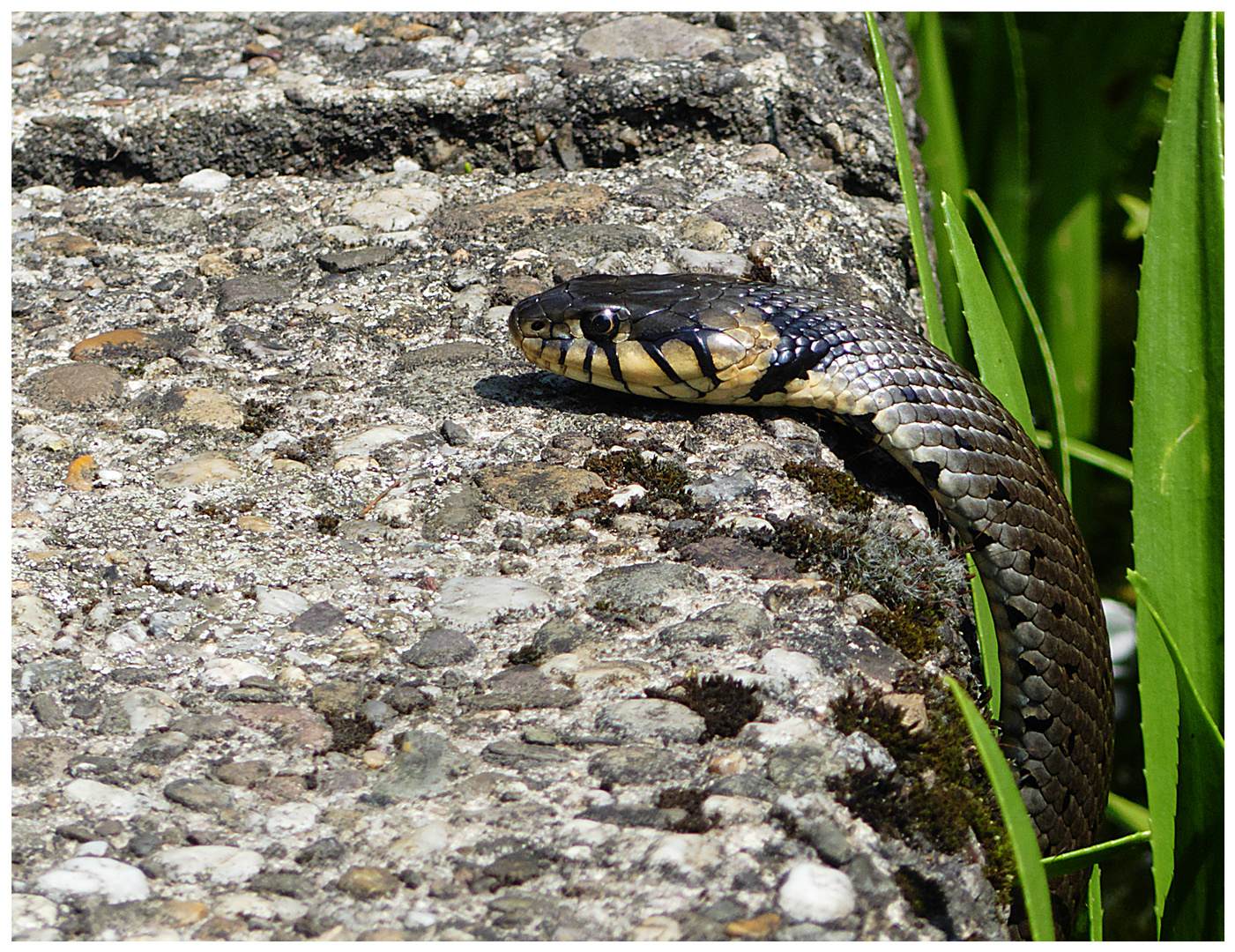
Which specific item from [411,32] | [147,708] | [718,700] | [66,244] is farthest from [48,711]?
[411,32]

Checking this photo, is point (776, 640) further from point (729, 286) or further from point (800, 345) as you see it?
point (729, 286)

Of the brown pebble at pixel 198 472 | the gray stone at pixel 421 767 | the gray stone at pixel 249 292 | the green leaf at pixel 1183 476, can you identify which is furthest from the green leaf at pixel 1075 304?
the gray stone at pixel 421 767

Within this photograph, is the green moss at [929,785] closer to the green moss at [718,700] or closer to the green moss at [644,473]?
the green moss at [718,700]

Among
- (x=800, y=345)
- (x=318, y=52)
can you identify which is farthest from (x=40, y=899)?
(x=318, y=52)

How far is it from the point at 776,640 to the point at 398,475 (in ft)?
2.53

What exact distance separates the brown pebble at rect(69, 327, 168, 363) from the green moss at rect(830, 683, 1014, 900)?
1.64 m

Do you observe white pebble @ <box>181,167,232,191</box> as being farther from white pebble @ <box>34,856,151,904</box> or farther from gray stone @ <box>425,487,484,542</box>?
white pebble @ <box>34,856,151,904</box>

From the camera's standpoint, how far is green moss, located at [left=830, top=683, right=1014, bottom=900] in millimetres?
1289

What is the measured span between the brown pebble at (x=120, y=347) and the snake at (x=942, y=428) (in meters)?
0.81

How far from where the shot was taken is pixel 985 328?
2072 mm

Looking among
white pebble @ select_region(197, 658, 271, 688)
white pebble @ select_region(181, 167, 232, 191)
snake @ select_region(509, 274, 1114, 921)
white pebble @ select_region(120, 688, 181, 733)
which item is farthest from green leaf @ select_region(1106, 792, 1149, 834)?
white pebble @ select_region(181, 167, 232, 191)

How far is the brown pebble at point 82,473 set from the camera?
1831 millimetres

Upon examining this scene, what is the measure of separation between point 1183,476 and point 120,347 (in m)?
2.12

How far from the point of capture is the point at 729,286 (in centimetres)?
213
